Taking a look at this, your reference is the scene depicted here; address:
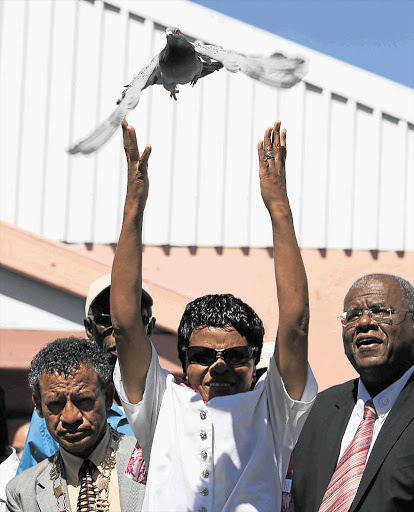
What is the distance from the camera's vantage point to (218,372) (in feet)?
8.57

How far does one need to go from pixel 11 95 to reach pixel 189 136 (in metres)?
1.62

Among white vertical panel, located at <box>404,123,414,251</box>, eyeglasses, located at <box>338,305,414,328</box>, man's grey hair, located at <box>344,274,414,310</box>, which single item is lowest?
eyeglasses, located at <box>338,305,414,328</box>

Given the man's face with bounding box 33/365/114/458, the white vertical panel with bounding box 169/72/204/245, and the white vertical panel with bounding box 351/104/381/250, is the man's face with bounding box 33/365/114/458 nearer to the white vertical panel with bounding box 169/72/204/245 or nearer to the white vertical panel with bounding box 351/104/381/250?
the white vertical panel with bounding box 169/72/204/245

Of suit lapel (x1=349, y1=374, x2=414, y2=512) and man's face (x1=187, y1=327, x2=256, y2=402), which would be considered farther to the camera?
suit lapel (x1=349, y1=374, x2=414, y2=512)

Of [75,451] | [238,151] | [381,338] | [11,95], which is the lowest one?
[75,451]

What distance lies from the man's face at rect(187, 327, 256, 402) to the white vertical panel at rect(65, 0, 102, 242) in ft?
16.6

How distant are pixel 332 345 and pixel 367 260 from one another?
0.90 metres

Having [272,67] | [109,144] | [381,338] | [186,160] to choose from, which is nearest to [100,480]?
[381,338]

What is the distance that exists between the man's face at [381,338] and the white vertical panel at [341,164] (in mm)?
4652

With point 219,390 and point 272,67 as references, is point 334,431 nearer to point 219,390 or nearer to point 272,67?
point 219,390

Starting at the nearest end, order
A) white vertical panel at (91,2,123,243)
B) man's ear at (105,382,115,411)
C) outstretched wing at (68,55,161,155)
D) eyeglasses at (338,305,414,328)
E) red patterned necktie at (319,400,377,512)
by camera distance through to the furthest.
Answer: outstretched wing at (68,55,161,155) → red patterned necktie at (319,400,377,512) → man's ear at (105,382,115,411) → eyeglasses at (338,305,414,328) → white vertical panel at (91,2,123,243)

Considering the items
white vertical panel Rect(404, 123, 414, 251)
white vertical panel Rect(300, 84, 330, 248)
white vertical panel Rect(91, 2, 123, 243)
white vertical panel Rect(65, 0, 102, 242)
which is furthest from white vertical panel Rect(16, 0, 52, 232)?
white vertical panel Rect(404, 123, 414, 251)

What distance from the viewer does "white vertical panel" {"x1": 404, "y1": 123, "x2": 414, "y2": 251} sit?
7.85 m

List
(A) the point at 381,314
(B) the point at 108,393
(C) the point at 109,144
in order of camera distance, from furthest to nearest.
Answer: (C) the point at 109,144, (A) the point at 381,314, (B) the point at 108,393
